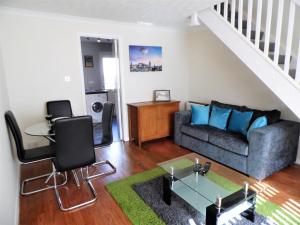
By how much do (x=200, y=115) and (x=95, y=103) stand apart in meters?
3.29

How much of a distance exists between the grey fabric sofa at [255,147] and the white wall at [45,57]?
1.81m

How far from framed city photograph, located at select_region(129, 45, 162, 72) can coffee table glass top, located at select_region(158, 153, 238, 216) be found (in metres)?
2.42

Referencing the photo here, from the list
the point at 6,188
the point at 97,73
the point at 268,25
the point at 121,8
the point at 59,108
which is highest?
the point at 121,8

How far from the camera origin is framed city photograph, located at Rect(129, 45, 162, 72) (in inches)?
160

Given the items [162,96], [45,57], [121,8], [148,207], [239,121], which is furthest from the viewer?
[162,96]

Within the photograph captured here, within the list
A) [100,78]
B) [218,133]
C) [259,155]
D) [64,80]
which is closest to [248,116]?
[218,133]

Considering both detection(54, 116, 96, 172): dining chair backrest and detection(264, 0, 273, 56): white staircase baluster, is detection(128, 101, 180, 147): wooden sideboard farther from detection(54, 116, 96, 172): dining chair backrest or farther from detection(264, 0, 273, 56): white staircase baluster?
detection(264, 0, 273, 56): white staircase baluster

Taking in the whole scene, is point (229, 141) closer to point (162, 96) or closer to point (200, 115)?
point (200, 115)

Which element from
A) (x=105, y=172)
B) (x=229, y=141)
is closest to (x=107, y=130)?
(x=105, y=172)

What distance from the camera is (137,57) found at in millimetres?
4117

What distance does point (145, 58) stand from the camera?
4.21 metres

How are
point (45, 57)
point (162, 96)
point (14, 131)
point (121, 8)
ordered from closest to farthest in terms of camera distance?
point (14, 131) → point (121, 8) → point (45, 57) → point (162, 96)

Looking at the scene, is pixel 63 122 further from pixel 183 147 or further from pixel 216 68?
pixel 216 68

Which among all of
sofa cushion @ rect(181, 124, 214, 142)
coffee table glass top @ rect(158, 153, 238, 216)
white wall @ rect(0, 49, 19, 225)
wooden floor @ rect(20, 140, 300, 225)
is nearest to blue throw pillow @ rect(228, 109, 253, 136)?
sofa cushion @ rect(181, 124, 214, 142)
